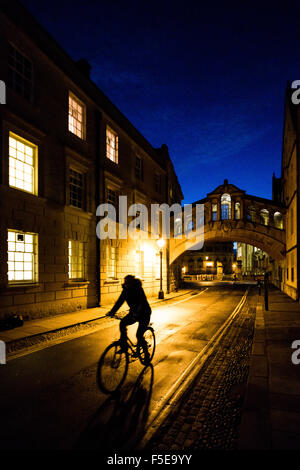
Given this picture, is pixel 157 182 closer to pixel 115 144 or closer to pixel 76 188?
pixel 115 144

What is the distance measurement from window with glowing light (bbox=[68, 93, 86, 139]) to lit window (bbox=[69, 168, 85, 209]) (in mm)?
2117

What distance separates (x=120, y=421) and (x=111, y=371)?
1.69m

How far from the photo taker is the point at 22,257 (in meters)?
10.4

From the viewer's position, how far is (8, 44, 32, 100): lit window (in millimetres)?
10250

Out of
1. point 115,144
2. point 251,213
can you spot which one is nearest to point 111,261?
point 115,144

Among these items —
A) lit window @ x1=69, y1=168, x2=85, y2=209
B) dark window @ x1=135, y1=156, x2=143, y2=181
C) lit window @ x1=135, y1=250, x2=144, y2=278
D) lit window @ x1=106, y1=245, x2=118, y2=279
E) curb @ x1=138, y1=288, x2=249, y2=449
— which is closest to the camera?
curb @ x1=138, y1=288, x2=249, y2=449

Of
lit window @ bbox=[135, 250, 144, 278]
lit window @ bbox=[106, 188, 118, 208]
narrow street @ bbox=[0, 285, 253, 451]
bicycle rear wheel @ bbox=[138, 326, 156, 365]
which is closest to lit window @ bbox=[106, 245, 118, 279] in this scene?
lit window @ bbox=[135, 250, 144, 278]

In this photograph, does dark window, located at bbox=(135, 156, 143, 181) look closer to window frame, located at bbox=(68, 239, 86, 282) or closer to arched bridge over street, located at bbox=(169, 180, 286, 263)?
arched bridge over street, located at bbox=(169, 180, 286, 263)

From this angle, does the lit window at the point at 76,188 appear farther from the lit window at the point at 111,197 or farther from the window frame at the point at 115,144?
the window frame at the point at 115,144

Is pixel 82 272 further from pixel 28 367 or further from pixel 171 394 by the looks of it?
pixel 171 394

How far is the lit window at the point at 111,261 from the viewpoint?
51.4 feet

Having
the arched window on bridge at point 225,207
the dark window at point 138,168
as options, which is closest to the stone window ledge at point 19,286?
the dark window at point 138,168

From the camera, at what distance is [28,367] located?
18.4 ft

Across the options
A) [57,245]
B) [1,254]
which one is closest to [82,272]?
[57,245]
